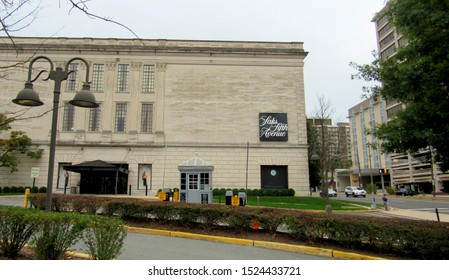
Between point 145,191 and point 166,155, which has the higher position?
point 166,155

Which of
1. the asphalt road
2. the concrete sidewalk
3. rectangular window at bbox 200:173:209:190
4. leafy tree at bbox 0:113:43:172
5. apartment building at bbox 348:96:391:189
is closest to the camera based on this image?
the concrete sidewalk

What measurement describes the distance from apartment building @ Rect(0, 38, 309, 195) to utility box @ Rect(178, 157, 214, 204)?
15.0 metres

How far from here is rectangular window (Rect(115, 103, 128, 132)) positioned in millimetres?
35688

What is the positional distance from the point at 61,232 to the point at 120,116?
103 ft

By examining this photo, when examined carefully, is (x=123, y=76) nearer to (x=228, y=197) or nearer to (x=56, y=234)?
(x=228, y=197)

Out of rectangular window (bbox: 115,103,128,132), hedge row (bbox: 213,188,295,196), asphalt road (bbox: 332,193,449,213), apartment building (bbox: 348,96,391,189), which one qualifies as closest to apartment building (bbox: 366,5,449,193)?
apartment building (bbox: 348,96,391,189)

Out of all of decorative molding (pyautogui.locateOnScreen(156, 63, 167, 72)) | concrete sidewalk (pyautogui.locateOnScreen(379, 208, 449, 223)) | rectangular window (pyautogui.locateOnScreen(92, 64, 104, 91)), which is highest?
decorative molding (pyautogui.locateOnScreen(156, 63, 167, 72))

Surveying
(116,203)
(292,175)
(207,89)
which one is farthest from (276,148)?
(116,203)

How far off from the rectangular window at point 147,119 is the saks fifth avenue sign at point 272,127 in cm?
1249

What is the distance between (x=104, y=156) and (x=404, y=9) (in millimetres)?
31793

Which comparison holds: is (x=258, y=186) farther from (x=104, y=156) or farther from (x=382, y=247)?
(x=382, y=247)

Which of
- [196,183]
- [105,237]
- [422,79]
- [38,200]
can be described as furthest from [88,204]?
[422,79]

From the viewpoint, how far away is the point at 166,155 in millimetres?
34875

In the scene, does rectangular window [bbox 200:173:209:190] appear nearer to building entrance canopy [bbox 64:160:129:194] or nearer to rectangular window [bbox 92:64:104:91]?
building entrance canopy [bbox 64:160:129:194]
